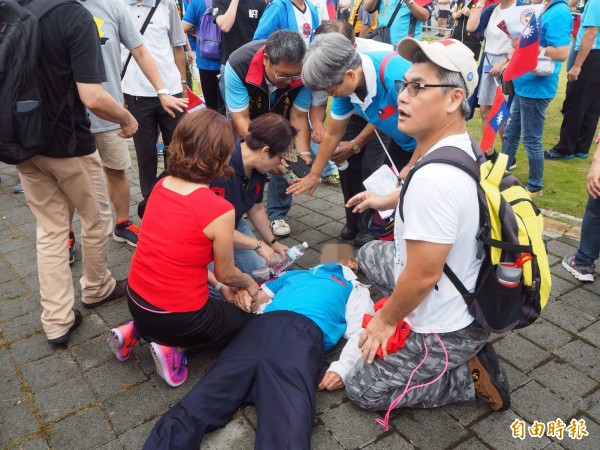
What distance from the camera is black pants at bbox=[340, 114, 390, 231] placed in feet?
13.7

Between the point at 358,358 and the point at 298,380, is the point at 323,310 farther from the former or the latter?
the point at 298,380

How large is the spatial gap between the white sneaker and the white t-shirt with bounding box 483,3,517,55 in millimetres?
3368

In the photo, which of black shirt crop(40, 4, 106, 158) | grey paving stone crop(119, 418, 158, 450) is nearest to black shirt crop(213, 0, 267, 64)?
black shirt crop(40, 4, 106, 158)

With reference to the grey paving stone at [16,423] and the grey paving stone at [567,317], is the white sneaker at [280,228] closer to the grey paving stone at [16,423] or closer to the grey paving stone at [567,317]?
the grey paving stone at [567,317]

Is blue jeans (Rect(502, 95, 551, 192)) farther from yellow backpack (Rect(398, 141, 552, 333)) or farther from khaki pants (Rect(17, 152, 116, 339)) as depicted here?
khaki pants (Rect(17, 152, 116, 339))

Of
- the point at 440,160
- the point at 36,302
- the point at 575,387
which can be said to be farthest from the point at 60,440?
the point at 575,387

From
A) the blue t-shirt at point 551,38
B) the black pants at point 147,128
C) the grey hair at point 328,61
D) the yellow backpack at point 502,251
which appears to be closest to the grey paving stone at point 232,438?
the yellow backpack at point 502,251

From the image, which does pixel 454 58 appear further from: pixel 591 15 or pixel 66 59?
pixel 591 15

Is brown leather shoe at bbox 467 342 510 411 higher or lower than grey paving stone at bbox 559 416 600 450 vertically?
higher

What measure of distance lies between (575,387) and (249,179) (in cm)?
233

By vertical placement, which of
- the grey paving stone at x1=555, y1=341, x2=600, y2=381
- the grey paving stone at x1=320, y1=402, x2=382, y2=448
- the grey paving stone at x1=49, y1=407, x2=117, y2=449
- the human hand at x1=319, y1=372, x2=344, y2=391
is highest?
the human hand at x1=319, y1=372, x2=344, y2=391

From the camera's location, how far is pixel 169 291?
2.54m

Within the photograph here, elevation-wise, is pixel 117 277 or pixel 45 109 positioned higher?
pixel 45 109

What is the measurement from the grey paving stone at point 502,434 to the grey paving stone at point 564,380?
0.36m
